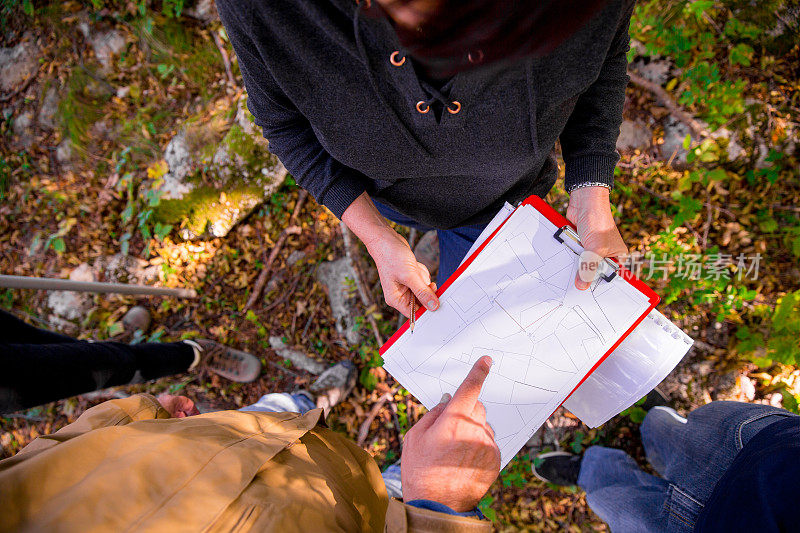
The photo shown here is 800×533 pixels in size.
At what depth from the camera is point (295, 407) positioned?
2.54 m

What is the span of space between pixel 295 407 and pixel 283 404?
0.29 ft

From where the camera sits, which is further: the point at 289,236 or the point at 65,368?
the point at 289,236

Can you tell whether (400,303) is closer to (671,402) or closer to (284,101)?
(284,101)

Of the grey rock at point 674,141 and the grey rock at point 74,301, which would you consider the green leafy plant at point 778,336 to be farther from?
the grey rock at point 74,301


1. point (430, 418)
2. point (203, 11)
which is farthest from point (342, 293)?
point (203, 11)

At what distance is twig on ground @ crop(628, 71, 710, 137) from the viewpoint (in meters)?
2.74

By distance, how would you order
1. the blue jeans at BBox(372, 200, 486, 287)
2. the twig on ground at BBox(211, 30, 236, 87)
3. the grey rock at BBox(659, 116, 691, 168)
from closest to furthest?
the blue jeans at BBox(372, 200, 486, 287)
the grey rock at BBox(659, 116, 691, 168)
the twig on ground at BBox(211, 30, 236, 87)

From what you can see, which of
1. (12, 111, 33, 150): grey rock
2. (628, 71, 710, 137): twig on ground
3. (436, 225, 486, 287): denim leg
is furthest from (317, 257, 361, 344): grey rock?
(12, 111, 33, 150): grey rock

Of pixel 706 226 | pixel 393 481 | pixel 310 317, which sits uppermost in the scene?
pixel 706 226

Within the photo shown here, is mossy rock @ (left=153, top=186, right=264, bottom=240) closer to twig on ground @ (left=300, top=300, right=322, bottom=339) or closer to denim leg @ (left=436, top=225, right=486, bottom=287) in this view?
twig on ground @ (left=300, top=300, right=322, bottom=339)

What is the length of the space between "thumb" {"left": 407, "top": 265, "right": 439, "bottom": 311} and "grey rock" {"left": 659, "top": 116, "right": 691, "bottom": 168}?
2478 millimetres

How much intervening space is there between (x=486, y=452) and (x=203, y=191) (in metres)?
3.19

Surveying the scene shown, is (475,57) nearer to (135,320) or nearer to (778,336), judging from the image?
(778,336)

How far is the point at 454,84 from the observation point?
1.04 meters
